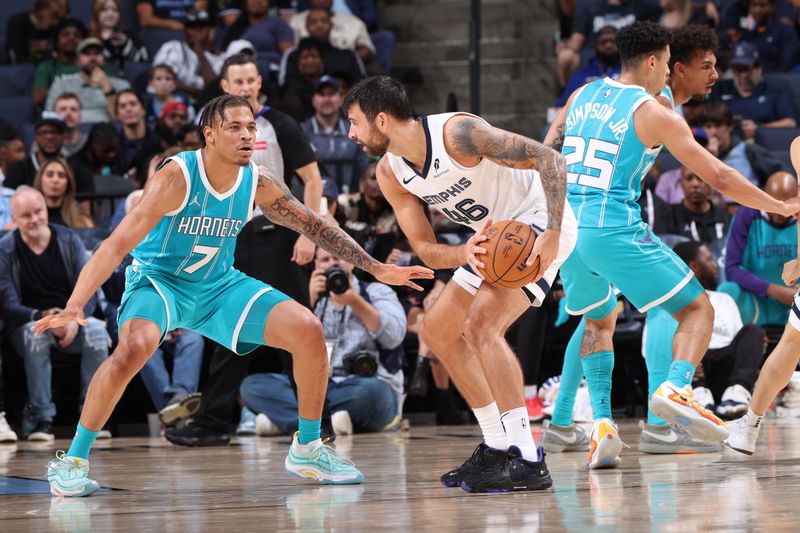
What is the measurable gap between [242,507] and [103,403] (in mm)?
836

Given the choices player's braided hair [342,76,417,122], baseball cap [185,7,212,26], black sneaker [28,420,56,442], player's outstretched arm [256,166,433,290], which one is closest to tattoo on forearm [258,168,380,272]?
player's outstretched arm [256,166,433,290]

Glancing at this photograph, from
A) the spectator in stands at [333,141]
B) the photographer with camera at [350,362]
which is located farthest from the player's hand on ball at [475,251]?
the spectator in stands at [333,141]

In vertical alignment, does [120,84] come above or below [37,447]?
above

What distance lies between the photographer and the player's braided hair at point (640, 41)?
514 cm

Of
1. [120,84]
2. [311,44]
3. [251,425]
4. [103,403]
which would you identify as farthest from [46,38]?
[103,403]

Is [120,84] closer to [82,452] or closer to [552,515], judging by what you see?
[82,452]

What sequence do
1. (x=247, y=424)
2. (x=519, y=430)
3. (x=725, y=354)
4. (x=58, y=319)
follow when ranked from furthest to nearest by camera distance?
1. (x=725, y=354)
2. (x=247, y=424)
3. (x=519, y=430)
4. (x=58, y=319)

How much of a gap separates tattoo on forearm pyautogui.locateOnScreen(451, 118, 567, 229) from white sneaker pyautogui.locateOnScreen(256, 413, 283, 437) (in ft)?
11.8

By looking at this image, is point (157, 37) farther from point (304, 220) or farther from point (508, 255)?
point (508, 255)

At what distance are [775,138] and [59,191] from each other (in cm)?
626

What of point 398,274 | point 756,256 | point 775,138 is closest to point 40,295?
point 398,274

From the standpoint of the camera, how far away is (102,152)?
32.7 ft

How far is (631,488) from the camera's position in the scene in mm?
4250

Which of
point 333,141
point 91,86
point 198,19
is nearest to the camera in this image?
point 333,141
